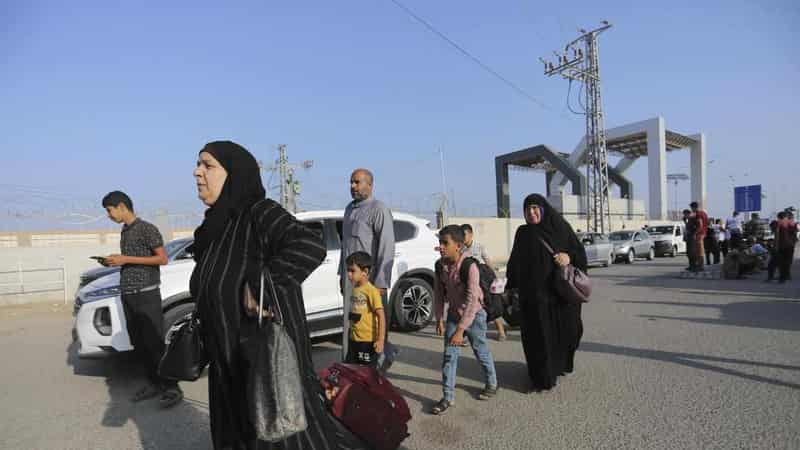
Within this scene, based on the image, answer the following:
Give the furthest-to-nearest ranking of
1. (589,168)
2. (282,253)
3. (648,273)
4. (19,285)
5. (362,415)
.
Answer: (589,168), (648,273), (19,285), (362,415), (282,253)

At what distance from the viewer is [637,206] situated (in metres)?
38.7

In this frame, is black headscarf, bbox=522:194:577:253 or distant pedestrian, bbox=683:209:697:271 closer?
black headscarf, bbox=522:194:577:253

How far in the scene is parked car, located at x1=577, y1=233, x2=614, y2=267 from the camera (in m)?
16.2

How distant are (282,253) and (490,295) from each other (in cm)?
240

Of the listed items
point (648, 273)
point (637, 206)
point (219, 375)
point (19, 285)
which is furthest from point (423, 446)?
point (637, 206)

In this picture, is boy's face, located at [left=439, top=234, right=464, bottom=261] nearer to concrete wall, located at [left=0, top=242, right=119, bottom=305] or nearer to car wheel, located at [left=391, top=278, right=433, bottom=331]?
car wheel, located at [left=391, top=278, right=433, bottom=331]

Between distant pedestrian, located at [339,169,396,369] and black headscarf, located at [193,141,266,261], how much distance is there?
5.71ft

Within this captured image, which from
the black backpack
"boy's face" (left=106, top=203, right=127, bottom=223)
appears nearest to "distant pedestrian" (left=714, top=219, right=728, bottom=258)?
the black backpack

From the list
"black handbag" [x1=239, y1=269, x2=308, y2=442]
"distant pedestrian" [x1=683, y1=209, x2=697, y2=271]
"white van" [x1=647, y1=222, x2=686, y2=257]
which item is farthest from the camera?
"white van" [x1=647, y1=222, x2=686, y2=257]

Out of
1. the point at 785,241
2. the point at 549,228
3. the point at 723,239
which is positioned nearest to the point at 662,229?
the point at 723,239

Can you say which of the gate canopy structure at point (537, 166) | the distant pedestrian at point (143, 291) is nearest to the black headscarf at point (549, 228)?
the distant pedestrian at point (143, 291)

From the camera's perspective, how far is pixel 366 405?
8.27ft

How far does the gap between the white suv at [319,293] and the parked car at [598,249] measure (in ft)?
36.9

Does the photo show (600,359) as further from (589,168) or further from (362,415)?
(589,168)
